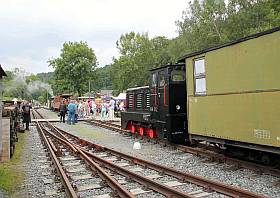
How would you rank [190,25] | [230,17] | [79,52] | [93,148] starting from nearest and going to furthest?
[93,148]
[230,17]
[190,25]
[79,52]

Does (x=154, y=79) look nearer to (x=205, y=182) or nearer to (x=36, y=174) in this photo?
(x=36, y=174)

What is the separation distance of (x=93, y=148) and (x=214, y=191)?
25.4 ft

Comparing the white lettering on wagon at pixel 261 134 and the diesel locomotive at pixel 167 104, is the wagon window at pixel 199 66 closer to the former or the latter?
the diesel locomotive at pixel 167 104

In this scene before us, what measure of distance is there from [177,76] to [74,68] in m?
54.7

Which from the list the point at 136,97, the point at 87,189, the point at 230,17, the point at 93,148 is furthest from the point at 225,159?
the point at 230,17

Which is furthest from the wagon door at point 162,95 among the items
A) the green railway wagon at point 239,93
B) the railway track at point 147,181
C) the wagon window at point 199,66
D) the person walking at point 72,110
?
the person walking at point 72,110

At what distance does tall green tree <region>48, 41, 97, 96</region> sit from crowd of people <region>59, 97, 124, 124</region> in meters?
26.2

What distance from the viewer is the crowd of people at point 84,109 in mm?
28234

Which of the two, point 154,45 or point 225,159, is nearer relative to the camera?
point 225,159

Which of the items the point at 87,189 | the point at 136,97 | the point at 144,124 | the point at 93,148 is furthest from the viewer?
the point at 136,97

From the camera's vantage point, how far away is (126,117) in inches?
734

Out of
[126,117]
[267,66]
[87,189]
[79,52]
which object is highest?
[79,52]

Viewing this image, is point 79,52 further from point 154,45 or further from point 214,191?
point 214,191

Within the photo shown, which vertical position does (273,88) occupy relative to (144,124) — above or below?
above
